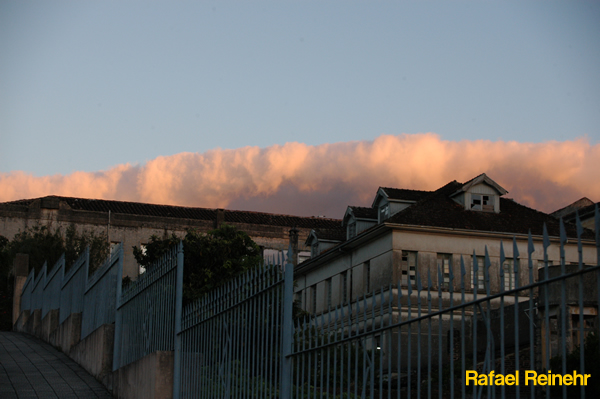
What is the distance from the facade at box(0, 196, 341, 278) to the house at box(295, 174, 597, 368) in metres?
13.7

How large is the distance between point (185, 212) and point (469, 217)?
85.6 feet

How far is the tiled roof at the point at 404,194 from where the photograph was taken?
36472 mm

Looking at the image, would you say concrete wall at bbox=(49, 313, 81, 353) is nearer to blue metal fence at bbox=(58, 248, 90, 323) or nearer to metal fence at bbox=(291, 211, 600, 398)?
blue metal fence at bbox=(58, 248, 90, 323)

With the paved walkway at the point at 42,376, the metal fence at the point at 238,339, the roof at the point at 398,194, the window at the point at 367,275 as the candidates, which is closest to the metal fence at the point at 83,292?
the paved walkway at the point at 42,376

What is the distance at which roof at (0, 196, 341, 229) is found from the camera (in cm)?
5300

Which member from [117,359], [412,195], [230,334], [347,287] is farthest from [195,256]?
[230,334]

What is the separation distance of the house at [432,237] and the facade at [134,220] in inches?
541

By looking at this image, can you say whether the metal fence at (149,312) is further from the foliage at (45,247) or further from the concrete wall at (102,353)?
the foliage at (45,247)

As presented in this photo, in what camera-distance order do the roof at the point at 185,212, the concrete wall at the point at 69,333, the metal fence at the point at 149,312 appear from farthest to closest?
the roof at the point at 185,212 → the concrete wall at the point at 69,333 → the metal fence at the point at 149,312

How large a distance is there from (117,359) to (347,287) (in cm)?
2547

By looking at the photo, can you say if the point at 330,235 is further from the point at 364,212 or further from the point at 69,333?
the point at 69,333

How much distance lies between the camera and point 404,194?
3719 cm

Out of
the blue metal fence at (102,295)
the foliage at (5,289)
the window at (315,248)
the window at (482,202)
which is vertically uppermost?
the window at (482,202)

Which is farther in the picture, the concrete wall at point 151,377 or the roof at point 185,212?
the roof at point 185,212
